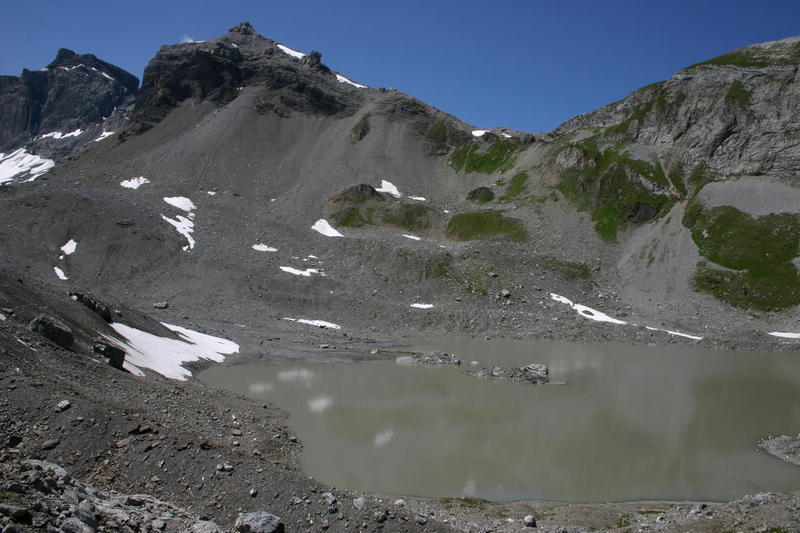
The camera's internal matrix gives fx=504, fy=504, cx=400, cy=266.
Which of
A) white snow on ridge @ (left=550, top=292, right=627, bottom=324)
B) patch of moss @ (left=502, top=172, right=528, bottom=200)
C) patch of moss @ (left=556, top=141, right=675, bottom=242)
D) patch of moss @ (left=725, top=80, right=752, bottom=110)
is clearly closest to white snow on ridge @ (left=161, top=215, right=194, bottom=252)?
white snow on ridge @ (left=550, top=292, right=627, bottom=324)

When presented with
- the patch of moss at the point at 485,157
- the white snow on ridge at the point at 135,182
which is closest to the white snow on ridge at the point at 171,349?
the white snow on ridge at the point at 135,182

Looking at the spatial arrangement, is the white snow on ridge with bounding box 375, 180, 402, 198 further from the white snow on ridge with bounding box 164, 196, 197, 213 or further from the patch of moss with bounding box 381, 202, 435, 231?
the white snow on ridge with bounding box 164, 196, 197, 213

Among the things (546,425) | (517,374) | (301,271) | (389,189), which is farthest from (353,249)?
(546,425)

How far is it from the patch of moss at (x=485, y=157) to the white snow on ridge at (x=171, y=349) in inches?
2913

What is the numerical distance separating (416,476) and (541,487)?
4.59 meters

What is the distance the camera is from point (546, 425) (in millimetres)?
25688

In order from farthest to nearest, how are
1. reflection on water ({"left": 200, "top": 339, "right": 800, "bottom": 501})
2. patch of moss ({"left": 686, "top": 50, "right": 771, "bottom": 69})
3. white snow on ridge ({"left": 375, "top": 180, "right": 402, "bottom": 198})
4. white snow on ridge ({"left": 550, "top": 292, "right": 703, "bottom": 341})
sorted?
white snow on ridge ({"left": 375, "top": 180, "right": 402, "bottom": 198}) < patch of moss ({"left": 686, "top": 50, "right": 771, "bottom": 69}) < white snow on ridge ({"left": 550, "top": 292, "right": 703, "bottom": 341}) < reflection on water ({"left": 200, "top": 339, "right": 800, "bottom": 501})

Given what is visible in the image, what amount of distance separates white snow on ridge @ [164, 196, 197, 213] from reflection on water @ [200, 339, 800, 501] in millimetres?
52294

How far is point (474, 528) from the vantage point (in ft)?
45.2

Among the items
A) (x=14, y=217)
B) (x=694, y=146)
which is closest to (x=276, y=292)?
(x=14, y=217)

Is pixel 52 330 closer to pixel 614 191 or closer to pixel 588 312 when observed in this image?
pixel 588 312

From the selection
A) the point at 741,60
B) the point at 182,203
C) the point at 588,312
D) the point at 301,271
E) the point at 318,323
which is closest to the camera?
the point at 318,323

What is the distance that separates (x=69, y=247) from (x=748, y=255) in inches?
3450

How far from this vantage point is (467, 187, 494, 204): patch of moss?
91938mm
